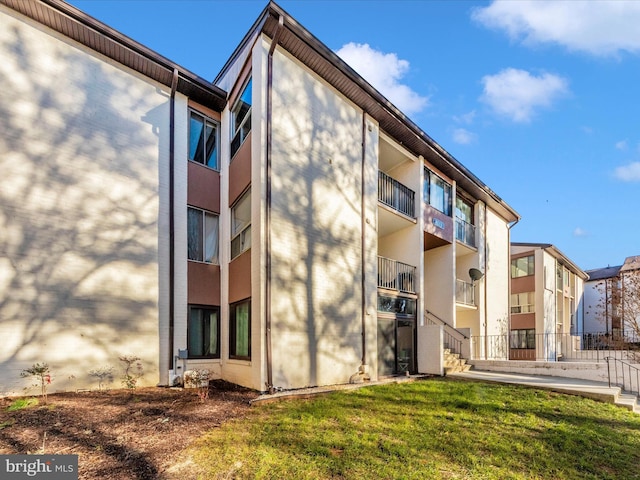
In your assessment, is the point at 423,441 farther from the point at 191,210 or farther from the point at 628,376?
the point at 628,376

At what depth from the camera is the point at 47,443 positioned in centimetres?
509

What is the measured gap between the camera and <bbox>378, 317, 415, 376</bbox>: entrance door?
12.6 meters

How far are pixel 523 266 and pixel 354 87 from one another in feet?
67.4

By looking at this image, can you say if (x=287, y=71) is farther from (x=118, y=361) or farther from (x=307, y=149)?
(x=118, y=361)

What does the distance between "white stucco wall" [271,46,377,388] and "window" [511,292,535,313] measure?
18962 millimetres

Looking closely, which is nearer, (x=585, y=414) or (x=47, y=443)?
(x=47, y=443)

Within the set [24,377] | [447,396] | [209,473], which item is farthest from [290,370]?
[24,377]

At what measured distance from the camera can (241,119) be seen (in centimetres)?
1139

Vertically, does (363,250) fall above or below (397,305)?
above

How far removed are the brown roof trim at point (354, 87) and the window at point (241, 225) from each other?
411 cm

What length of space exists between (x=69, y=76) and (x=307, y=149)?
19.9 feet

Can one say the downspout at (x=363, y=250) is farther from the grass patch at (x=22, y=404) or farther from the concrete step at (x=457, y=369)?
the grass patch at (x=22, y=404)

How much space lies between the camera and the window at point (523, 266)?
25.9 meters

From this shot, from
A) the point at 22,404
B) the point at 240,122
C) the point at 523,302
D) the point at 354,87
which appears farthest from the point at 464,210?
the point at 22,404
